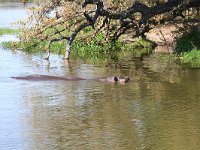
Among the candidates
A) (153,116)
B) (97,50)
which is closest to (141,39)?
(97,50)

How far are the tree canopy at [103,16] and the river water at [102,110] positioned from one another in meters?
2.63

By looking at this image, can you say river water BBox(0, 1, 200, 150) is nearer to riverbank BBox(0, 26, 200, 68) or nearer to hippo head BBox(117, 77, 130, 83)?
hippo head BBox(117, 77, 130, 83)

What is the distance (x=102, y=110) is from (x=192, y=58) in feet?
27.6

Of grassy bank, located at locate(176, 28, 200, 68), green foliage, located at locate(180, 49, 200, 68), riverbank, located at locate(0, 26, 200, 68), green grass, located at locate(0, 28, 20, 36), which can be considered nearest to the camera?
green foliage, located at locate(180, 49, 200, 68)

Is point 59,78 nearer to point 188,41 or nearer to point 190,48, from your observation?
point 190,48

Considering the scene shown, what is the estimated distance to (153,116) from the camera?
1190 cm

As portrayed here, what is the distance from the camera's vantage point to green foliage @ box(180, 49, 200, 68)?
19641 millimetres

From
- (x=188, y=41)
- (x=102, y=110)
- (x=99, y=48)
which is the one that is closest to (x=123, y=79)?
(x=102, y=110)

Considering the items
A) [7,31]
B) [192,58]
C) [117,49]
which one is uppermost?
[7,31]

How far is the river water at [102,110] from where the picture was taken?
1002 cm

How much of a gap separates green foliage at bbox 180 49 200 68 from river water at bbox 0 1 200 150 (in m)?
0.62

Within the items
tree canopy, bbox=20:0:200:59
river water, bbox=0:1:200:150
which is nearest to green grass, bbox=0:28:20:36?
tree canopy, bbox=20:0:200:59

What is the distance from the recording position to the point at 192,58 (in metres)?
20.2

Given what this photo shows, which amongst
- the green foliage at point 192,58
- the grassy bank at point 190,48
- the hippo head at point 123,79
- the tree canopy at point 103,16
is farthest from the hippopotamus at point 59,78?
the green foliage at point 192,58
